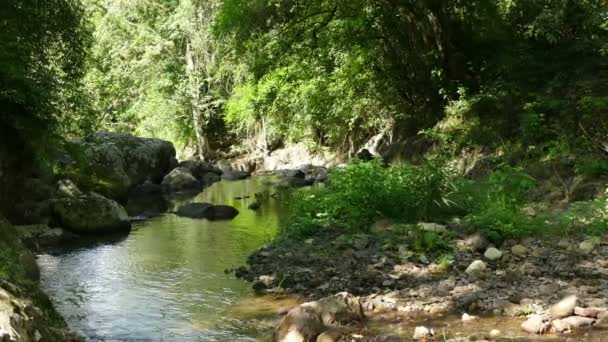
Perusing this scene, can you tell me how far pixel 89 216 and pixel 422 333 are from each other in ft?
32.0

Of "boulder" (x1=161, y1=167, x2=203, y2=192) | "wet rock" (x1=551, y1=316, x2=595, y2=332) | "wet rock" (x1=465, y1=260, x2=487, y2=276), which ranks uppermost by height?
"boulder" (x1=161, y1=167, x2=203, y2=192)

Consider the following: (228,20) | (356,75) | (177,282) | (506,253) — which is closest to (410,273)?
(506,253)

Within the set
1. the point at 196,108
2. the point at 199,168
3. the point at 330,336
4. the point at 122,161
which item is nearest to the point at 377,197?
the point at 330,336

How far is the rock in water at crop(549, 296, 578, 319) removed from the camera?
223 inches

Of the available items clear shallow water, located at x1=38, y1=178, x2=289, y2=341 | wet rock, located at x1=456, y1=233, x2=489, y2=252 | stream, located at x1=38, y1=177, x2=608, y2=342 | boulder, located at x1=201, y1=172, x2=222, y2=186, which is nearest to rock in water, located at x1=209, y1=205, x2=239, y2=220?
clear shallow water, located at x1=38, y1=178, x2=289, y2=341

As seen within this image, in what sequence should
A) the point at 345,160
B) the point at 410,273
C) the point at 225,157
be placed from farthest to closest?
the point at 225,157 → the point at 345,160 → the point at 410,273

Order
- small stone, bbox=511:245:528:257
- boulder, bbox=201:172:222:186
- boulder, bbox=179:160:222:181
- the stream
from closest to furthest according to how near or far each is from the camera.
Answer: the stream < small stone, bbox=511:245:528:257 < boulder, bbox=201:172:222:186 < boulder, bbox=179:160:222:181

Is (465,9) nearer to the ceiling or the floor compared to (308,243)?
nearer to the ceiling

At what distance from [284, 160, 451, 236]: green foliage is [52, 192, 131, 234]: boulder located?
4939 millimetres

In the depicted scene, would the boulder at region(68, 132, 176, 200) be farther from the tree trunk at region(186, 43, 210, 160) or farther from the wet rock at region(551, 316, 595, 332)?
the wet rock at region(551, 316, 595, 332)

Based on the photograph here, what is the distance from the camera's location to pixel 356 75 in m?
19.8

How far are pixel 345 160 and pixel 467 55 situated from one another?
10.3 metres

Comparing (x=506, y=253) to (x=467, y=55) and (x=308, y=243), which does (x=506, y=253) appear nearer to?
(x=308, y=243)

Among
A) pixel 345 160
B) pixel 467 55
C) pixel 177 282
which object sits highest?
pixel 467 55
